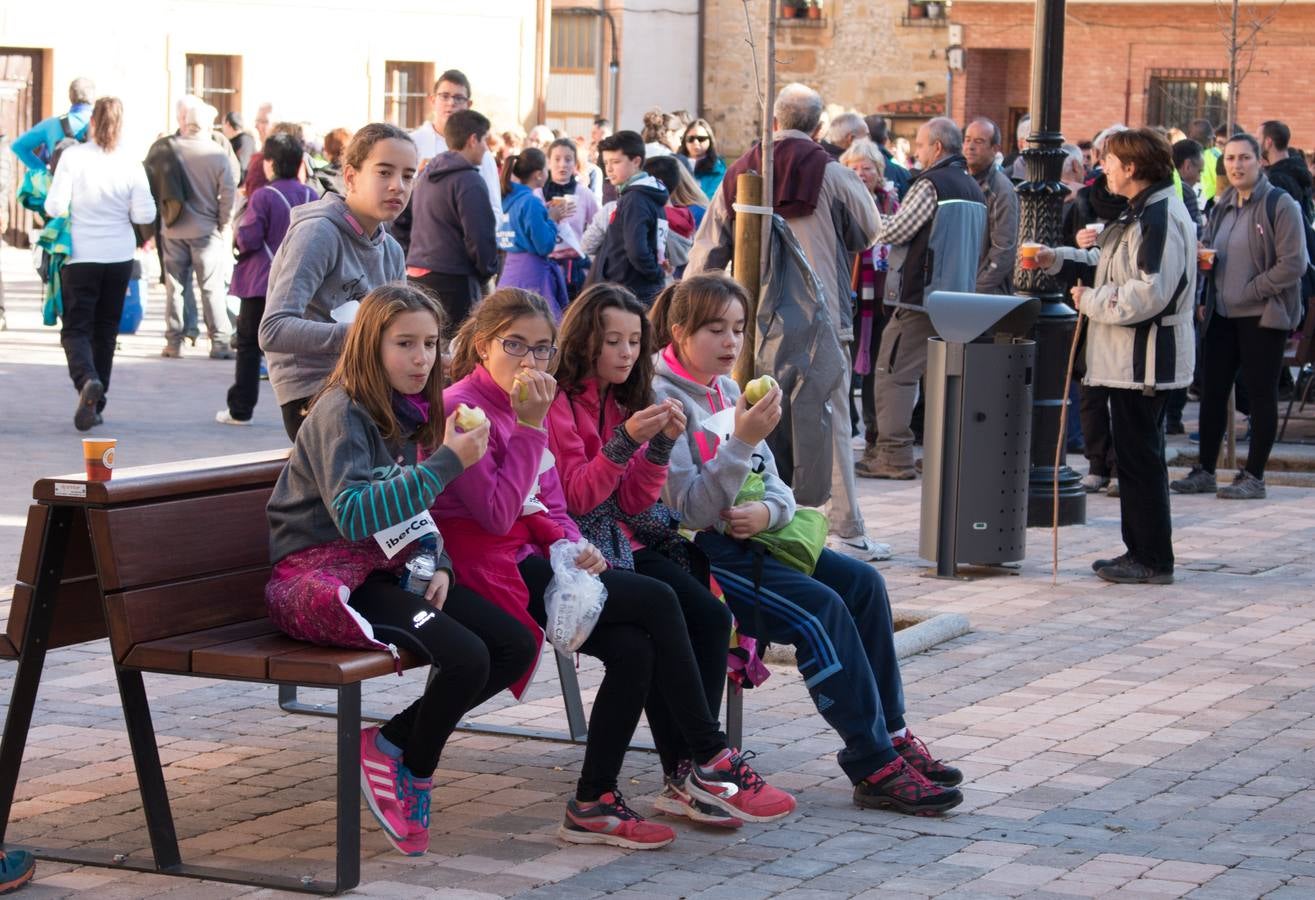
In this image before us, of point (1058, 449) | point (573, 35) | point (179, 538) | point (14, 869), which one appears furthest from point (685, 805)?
point (573, 35)

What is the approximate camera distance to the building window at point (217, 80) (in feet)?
105

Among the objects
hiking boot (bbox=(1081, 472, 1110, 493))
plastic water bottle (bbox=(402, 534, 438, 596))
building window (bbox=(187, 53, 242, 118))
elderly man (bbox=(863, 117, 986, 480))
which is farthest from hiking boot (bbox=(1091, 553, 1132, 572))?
building window (bbox=(187, 53, 242, 118))

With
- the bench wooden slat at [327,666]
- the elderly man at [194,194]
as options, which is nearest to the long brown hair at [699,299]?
the bench wooden slat at [327,666]

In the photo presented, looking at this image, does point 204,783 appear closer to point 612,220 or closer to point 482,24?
point 612,220

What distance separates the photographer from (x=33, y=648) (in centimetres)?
486

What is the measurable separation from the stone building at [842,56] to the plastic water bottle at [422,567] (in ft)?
138

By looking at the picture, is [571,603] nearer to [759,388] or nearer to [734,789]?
[734,789]

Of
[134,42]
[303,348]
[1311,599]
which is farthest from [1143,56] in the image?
[303,348]

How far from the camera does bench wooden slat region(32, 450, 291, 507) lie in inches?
187

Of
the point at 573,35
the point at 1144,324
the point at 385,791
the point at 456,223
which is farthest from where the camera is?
the point at 573,35

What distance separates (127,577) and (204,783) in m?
1.07

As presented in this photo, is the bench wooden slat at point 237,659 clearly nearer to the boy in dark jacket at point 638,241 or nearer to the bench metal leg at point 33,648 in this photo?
the bench metal leg at point 33,648

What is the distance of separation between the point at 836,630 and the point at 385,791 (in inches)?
52.9

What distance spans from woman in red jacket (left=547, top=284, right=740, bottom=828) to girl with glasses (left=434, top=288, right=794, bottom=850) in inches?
4.0
